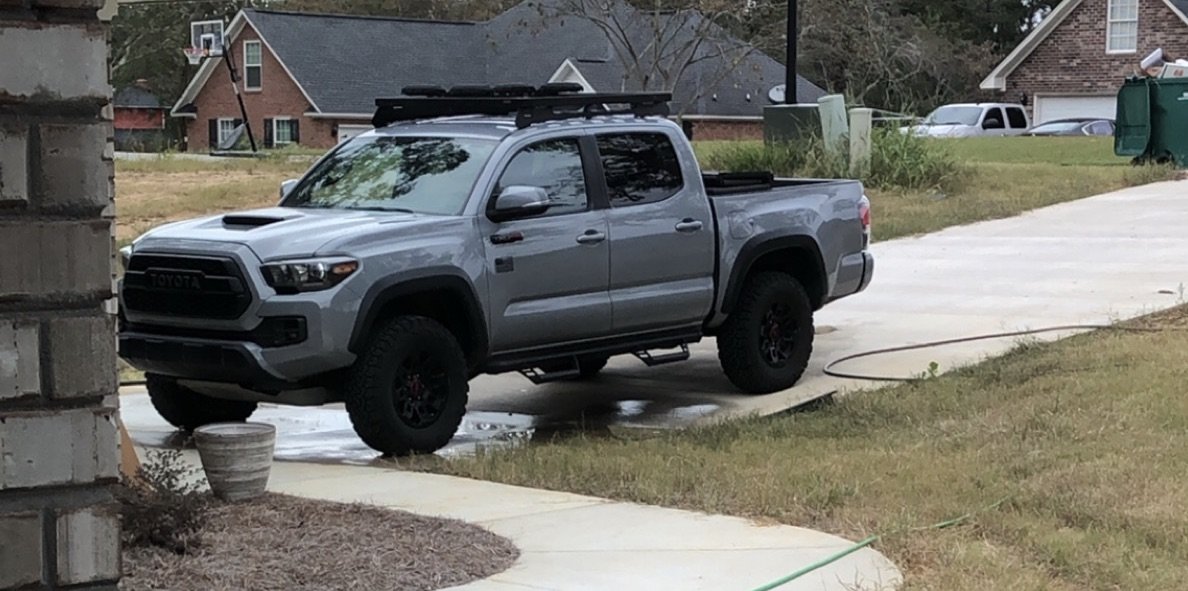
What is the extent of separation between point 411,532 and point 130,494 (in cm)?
121

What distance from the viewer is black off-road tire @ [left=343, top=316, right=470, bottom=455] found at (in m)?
8.71

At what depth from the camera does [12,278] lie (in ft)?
13.8

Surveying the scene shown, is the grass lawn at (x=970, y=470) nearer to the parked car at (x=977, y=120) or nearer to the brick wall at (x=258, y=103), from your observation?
the parked car at (x=977, y=120)

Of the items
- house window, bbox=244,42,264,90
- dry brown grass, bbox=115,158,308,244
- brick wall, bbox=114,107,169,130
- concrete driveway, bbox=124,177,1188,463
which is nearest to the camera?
concrete driveway, bbox=124,177,1188,463

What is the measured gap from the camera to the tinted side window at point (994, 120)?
4378cm

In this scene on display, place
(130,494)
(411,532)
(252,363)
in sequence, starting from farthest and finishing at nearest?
1. (252,363)
2. (411,532)
3. (130,494)

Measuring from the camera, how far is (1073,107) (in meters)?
49.8

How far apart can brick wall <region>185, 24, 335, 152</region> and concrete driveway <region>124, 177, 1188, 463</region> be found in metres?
33.9

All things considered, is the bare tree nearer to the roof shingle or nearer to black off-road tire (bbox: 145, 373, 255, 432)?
the roof shingle

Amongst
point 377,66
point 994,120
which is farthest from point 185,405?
point 377,66

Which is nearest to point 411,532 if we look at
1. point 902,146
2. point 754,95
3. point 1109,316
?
point 1109,316

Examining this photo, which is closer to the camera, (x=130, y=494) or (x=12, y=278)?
(x=12, y=278)

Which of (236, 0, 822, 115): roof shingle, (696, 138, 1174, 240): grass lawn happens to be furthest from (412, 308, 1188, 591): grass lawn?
(236, 0, 822, 115): roof shingle

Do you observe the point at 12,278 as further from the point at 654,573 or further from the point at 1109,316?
the point at 1109,316
